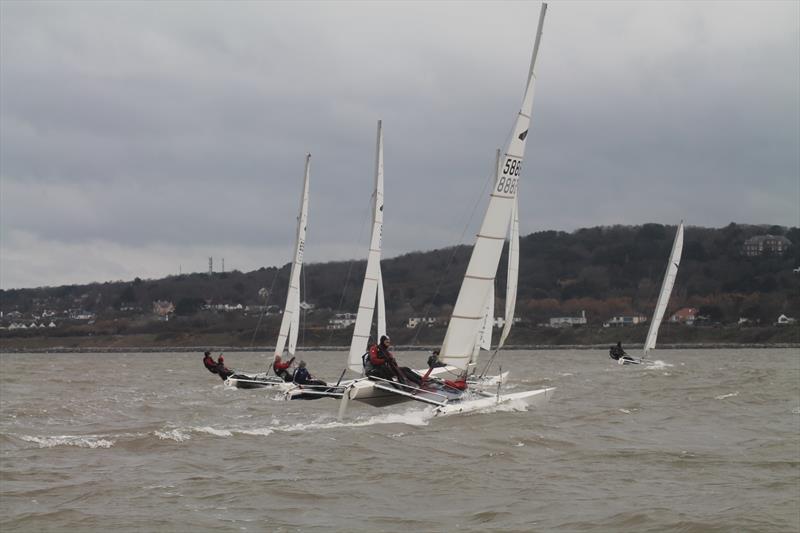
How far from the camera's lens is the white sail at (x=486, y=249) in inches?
742

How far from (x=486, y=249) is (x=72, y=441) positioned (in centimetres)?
786

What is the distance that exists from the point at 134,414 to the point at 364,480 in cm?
1113

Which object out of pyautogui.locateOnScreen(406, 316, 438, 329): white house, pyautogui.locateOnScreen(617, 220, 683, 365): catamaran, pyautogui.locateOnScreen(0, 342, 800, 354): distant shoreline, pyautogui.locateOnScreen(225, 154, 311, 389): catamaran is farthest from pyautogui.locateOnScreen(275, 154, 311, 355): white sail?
pyautogui.locateOnScreen(406, 316, 438, 329): white house

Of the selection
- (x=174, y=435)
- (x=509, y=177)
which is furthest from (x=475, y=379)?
(x=174, y=435)

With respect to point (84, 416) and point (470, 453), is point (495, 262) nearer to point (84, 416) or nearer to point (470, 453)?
point (470, 453)

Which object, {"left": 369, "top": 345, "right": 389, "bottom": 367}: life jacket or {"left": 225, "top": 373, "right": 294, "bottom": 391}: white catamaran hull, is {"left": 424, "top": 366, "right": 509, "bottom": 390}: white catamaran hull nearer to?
{"left": 369, "top": 345, "right": 389, "bottom": 367}: life jacket

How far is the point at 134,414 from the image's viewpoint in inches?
915

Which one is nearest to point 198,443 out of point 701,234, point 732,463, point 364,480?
point 364,480

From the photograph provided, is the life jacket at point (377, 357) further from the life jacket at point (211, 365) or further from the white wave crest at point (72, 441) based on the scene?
the life jacket at point (211, 365)

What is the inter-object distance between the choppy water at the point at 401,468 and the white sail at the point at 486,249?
1.53 meters

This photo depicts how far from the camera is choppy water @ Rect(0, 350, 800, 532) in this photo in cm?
1130

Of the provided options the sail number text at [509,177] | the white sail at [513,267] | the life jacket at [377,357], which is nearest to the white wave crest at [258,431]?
the life jacket at [377,357]

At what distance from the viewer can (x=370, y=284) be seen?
26422 mm

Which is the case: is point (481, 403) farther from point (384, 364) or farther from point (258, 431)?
point (258, 431)
